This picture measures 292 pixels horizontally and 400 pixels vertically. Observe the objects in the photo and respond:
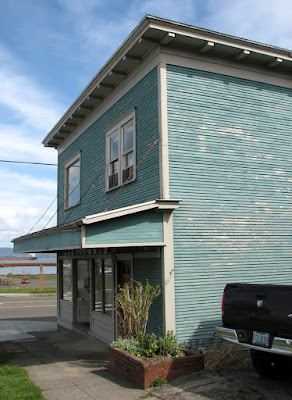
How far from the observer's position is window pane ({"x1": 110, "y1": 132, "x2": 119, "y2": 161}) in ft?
38.1

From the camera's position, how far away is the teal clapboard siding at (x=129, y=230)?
7.82m

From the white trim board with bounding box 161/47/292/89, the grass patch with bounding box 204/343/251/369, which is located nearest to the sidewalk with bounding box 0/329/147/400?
the grass patch with bounding box 204/343/251/369

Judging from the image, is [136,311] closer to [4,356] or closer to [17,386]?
[17,386]

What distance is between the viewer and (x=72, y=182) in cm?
1565

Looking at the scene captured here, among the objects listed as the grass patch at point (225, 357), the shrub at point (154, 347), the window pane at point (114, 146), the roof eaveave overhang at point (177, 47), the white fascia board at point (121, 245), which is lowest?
the grass patch at point (225, 357)

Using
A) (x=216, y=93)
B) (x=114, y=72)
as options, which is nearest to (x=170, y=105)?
(x=216, y=93)

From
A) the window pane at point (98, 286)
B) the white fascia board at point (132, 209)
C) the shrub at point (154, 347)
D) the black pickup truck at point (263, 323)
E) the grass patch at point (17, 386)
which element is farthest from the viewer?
the window pane at point (98, 286)

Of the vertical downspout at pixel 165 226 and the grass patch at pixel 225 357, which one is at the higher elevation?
the vertical downspout at pixel 165 226

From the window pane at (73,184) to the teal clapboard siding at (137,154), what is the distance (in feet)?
1.16

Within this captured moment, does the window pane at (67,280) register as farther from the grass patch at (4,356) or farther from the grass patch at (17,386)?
the grass patch at (17,386)

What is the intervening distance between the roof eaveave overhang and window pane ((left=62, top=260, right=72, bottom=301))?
660cm

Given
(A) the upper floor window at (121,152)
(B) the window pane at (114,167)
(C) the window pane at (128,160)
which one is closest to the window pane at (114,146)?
(A) the upper floor window at (121,152)

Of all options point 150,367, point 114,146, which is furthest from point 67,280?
point 150,367

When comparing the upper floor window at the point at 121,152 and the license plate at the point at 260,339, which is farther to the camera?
the upper floor window at the point at 121,152
